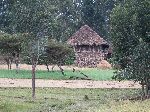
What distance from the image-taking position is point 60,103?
790 inches

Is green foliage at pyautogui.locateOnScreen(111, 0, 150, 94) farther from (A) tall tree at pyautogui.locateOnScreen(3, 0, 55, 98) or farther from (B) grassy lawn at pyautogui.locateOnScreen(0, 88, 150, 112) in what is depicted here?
(A) tall tree at pyautogui.locateOnScreen(3, 0, 55, 98)

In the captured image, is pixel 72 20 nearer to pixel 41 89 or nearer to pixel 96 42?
pixel 96 42

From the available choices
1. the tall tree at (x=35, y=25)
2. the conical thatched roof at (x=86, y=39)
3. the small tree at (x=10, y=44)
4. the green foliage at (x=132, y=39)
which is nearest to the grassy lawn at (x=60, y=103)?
the green foliage at (x=132, y=39)

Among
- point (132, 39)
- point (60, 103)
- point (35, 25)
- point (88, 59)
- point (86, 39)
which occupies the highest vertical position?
point (86, 39)

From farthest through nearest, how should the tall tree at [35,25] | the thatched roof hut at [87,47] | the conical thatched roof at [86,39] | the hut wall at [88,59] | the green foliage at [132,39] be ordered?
1. the hut wall at [88,59]
2. the thatched roof hut at [87,47]
3. the conical thatched roof at [86,39]
4. the tall tree at [35,25]
5. the green foliage at [132,39]

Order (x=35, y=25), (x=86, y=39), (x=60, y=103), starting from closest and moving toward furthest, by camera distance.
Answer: (x=60, y=103) → (x=35, y=25) → (x=86, y=39)

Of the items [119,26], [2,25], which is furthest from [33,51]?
[2,25]

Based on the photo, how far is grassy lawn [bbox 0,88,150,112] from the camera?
673 inches

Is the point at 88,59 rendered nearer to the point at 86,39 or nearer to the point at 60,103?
the point at 86,39

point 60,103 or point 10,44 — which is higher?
point 10,44

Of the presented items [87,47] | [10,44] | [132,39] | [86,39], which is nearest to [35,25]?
[132,39]

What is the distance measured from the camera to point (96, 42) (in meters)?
64.3

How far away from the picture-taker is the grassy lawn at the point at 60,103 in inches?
673

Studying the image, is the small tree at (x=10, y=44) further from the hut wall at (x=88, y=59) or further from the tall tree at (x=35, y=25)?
the hut wall at (x=88, y=59)
